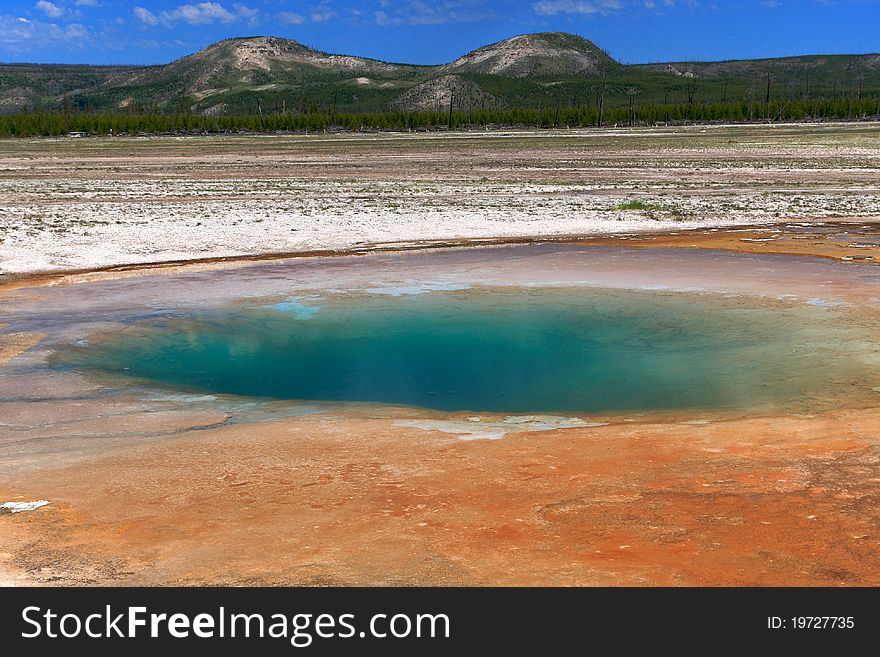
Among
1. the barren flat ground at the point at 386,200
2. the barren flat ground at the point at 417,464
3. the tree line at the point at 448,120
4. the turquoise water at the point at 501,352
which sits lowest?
the turquoise water at the point at 501,352

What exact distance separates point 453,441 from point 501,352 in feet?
13.8

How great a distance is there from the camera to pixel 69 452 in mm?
8180

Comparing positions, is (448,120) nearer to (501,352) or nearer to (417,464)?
(501,352)

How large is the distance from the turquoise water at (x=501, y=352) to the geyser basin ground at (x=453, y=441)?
55 millimetres

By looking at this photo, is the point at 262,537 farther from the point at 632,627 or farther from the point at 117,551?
the point at 632,627

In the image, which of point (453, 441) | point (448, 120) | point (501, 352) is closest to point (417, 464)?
point (453, 441)

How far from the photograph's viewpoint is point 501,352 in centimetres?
1244

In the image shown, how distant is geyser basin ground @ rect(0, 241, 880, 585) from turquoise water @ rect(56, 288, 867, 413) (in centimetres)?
6

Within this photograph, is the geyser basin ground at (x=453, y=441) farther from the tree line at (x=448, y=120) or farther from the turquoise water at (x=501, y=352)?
the tree line at (x=448, y=120)

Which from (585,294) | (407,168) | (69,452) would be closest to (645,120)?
(407,168)

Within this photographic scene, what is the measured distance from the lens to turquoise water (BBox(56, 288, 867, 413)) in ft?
34.2

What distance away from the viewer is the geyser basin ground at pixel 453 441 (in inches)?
231

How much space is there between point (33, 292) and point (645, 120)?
130227 mm

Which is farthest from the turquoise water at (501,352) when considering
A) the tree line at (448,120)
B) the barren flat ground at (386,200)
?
the tree line at (448,120)
